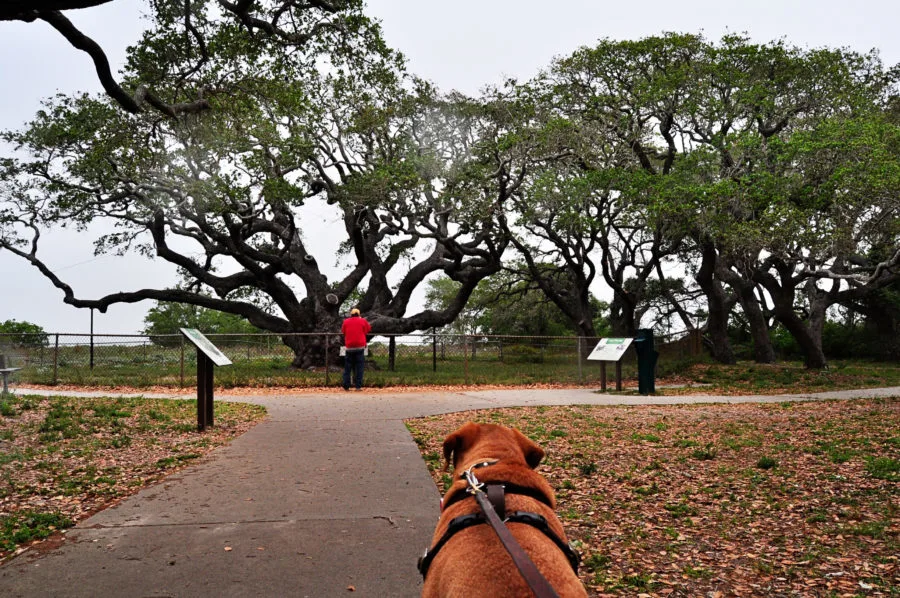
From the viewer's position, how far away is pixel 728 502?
5.09 metres

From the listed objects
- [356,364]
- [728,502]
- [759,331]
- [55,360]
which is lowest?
[728,502]

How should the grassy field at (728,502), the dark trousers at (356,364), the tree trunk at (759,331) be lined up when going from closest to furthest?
1. the grassy field at (728,502)
2. the dark trousers at (356,364)
3. the tree trunk at (759,331)

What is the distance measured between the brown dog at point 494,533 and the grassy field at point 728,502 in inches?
53.1

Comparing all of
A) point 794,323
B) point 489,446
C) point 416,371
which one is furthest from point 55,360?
point 794,323

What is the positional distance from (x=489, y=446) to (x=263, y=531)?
90.2 inches

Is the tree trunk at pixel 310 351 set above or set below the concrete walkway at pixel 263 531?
above

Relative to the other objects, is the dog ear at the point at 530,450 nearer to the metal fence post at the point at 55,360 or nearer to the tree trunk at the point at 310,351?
the metal fence post at the point at 55,360

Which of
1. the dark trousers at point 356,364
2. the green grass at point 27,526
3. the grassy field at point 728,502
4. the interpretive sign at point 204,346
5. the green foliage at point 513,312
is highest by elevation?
the green foliage at point 513,312

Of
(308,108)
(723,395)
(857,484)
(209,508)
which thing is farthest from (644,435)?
(308,108)

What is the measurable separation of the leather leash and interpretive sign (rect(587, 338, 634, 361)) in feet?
43.6

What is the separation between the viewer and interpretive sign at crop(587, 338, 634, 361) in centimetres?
1491

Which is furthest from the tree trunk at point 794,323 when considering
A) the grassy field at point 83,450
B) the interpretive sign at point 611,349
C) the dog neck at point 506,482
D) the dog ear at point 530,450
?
the dog neck at point 506,482

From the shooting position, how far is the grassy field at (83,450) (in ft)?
15.9

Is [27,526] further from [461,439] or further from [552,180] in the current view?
[552,180]
